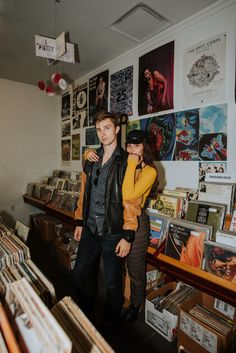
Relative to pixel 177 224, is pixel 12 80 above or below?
above

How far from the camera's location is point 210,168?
181 centimetres

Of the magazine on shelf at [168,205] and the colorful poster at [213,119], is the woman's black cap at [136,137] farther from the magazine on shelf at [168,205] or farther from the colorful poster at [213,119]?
the colorful poster at [213,119]

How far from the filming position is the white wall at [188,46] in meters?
1.65

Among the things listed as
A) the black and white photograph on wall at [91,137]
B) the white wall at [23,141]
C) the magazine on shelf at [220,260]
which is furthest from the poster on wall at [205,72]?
the white wall at [23,141]

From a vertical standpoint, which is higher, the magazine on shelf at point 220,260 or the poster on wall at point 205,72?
the poster on wall at point 205,72

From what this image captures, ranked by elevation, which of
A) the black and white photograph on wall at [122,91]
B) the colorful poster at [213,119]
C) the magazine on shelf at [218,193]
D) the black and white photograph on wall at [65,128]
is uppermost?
the black and white photograph on wall at [122,91]

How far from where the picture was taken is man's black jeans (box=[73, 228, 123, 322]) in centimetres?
Answer: 147

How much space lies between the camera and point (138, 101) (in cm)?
237

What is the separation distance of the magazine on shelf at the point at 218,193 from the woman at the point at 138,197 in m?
0.41

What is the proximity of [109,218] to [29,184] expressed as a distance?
2605 millimetres

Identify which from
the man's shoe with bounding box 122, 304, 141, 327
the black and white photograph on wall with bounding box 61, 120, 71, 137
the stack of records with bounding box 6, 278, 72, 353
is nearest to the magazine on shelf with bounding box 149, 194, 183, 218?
the man's shoe with bounding box 122, 304, 141, 327

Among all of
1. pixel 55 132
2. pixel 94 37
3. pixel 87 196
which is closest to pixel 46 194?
pixel 55 132

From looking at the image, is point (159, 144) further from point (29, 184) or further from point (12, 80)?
point (12, 80)

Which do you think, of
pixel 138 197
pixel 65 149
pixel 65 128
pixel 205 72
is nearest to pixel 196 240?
pixel 138 197
